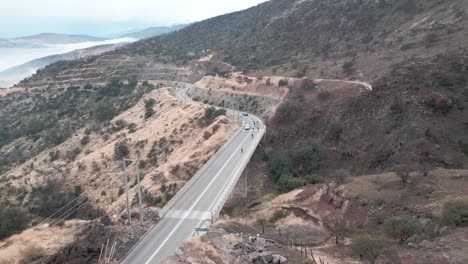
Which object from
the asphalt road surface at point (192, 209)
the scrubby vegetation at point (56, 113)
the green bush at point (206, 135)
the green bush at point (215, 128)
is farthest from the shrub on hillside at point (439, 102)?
the scrubby vegetation at point (56, 113)

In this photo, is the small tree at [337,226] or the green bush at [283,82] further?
the green bush at [283,82]

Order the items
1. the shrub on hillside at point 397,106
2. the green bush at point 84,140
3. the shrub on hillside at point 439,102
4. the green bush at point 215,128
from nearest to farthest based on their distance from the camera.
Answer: the shrub on hillside at point 439,102, the shrub on hillside at point 397,106, the green bush at point 215,128, the green bush at point 84,140

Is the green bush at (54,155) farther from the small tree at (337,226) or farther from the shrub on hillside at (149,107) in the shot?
the small tree at (337,226)

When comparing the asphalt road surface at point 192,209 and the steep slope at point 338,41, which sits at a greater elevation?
the steep slope at point 338,41

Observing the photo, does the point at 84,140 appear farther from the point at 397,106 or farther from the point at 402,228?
the point at 402,228

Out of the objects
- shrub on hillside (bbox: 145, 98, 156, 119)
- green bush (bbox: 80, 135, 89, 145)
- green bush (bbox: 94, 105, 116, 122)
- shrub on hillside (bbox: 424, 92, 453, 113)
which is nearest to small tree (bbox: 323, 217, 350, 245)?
shrub on hillside (bbox: 424, 92, 453, 113)

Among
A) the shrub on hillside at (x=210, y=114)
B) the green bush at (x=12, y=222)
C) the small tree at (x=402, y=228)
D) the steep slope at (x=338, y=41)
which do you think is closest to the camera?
the small tree at (x=402, y=228)

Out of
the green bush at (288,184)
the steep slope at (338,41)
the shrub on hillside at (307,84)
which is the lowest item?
the green bush at (288,184)
